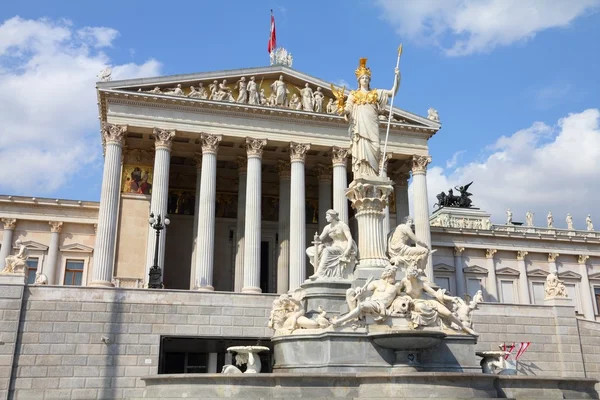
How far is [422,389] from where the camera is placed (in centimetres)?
1205

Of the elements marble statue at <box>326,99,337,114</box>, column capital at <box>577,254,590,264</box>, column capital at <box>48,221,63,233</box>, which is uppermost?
marble statue at <box>326,99,337,114</box>

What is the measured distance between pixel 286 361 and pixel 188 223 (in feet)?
104

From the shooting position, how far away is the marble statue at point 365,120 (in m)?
16.7

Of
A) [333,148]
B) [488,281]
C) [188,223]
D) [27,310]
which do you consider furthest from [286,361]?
[488,281]

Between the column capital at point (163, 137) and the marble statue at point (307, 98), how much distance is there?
9.14 meters

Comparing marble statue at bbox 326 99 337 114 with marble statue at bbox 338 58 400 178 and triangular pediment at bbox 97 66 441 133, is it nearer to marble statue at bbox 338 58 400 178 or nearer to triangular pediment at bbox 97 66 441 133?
triangular pediment at bbox 97 66 441 133

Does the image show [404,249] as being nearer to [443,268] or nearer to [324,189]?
[324,189]

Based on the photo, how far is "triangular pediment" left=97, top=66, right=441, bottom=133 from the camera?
37469mm

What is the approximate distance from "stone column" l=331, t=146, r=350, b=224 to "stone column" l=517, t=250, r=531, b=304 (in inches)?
806

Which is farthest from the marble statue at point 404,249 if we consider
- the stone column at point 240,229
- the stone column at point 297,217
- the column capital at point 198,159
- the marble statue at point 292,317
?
the column capital at point 198,159

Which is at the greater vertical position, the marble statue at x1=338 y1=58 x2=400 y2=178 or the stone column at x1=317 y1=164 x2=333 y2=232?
the stone column at x1=317 y1=164 x2=333 y2=232

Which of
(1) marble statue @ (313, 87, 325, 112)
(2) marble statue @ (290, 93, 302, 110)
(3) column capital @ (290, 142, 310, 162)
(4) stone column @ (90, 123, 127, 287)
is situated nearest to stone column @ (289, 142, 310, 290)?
(3) column capital @ (290, 142, 310, 162)

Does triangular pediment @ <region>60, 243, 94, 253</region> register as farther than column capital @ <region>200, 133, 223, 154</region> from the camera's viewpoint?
Yes

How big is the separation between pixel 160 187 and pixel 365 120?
2137cm
